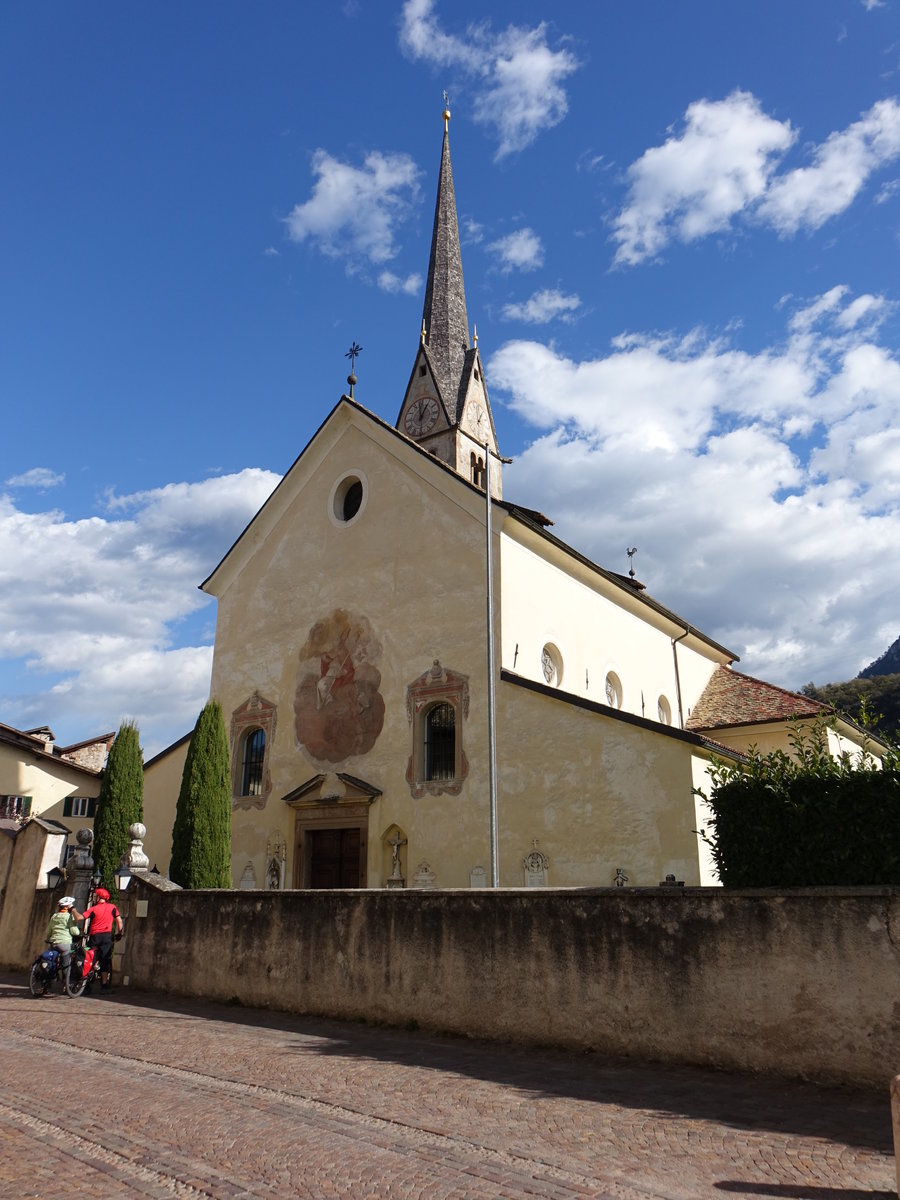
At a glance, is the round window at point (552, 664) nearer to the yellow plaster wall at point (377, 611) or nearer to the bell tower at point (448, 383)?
→ the yellow plaster wall at point (377, 611)

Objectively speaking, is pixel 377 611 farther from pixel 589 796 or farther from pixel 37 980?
pixel 37 980

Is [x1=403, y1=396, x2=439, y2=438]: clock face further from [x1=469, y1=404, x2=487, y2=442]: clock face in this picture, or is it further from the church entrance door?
the church entrance door

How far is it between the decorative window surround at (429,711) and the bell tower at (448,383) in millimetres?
12705

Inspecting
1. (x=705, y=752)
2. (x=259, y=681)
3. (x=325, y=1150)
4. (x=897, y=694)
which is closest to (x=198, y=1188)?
(x=325, y=1150)

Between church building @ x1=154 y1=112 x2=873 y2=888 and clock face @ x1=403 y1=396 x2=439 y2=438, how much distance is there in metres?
10.3

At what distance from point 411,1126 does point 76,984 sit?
9354mm

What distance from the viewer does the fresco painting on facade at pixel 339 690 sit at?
1933cm

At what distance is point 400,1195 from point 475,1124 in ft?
4.91

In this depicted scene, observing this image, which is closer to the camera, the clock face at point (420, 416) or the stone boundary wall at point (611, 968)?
the stone boundary wall at point (611, 968)

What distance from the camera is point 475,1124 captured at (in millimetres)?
6047

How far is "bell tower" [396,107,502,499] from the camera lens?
3173 cm

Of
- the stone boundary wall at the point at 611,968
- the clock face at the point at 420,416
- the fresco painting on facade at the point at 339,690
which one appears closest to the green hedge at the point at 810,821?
the stone boundary wall at the point at 611,968

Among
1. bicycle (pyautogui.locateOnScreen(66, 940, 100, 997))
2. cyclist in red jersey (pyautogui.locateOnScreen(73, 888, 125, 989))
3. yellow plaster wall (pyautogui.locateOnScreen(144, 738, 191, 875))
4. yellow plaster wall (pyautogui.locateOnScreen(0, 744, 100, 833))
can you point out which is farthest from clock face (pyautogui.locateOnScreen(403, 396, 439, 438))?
bicycle (pyautogui.locateOnScreen(66, 940, 100, 997))

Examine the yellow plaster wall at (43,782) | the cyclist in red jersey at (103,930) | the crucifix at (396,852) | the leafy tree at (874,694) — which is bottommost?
the cyclist in red jersey at (103,930)
